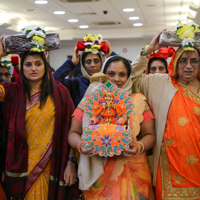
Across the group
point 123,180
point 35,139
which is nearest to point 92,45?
point 35,139

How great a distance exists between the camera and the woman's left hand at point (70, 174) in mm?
2109

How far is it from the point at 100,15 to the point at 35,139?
7.39 meters

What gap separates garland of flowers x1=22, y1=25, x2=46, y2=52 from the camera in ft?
6.99

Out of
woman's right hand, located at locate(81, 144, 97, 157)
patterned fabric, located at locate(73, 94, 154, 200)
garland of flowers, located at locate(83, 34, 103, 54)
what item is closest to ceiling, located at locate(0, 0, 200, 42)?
garland of flowers, located at locate(83, 34, 103, 54)

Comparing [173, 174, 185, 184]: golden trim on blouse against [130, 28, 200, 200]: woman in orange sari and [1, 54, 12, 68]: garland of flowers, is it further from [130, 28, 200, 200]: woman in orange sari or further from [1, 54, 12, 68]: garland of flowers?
[1, 54, 12, 68]: garland of flowers

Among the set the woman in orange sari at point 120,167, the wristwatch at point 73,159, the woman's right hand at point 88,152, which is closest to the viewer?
the woman's right hand at point 88,152

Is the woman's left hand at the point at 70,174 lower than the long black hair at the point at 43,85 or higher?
lower

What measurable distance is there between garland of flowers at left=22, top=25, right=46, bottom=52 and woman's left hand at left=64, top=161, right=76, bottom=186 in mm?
919

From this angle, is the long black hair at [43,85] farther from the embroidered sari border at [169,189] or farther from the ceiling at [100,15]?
the ceiling at [100,15]

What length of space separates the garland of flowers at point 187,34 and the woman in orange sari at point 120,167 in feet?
1.82

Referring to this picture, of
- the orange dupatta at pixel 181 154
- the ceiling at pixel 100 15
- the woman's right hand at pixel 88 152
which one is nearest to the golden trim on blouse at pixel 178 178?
the orange dupatta at pixel 181 154

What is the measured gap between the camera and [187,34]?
213 cm

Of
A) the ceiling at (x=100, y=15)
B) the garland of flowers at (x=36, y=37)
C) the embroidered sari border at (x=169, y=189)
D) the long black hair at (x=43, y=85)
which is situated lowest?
the embroidered sari border at (x=169, y=189)

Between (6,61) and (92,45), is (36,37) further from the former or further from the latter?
(6,61)
